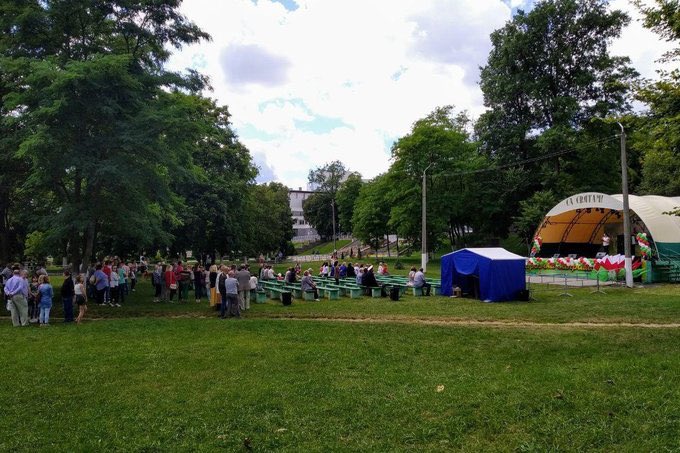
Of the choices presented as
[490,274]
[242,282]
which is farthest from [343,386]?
[490,274]

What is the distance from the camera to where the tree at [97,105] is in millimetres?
15484

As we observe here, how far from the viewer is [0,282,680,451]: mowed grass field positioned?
227 inches

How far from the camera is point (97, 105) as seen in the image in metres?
16.1

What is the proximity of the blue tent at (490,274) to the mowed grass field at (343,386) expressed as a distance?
576 centimetres

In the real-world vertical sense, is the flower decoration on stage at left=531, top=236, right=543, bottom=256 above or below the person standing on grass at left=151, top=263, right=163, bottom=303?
above

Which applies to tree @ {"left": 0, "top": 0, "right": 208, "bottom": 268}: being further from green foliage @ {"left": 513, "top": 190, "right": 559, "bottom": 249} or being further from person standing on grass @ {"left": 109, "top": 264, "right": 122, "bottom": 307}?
green foliage @ {"left": 513, "top": 190, "right": 559, "bottom": 249}

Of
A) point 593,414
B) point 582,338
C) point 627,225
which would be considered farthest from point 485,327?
point 627,225

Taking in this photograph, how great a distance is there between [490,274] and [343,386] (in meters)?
13.1

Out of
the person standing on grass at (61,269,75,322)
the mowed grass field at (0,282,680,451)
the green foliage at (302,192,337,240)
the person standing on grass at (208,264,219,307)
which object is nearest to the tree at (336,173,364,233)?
the green foliage at (302,192,337,240)

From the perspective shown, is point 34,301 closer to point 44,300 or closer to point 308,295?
point 44,300

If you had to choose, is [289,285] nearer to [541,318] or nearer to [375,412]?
[541,318]

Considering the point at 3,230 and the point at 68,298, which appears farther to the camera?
the point at 3,230

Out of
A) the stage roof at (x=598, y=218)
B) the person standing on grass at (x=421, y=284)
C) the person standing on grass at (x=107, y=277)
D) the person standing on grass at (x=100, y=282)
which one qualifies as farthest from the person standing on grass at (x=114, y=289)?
the stage roof at (x=598, y=218)

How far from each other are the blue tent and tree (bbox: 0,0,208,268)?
480 inches
